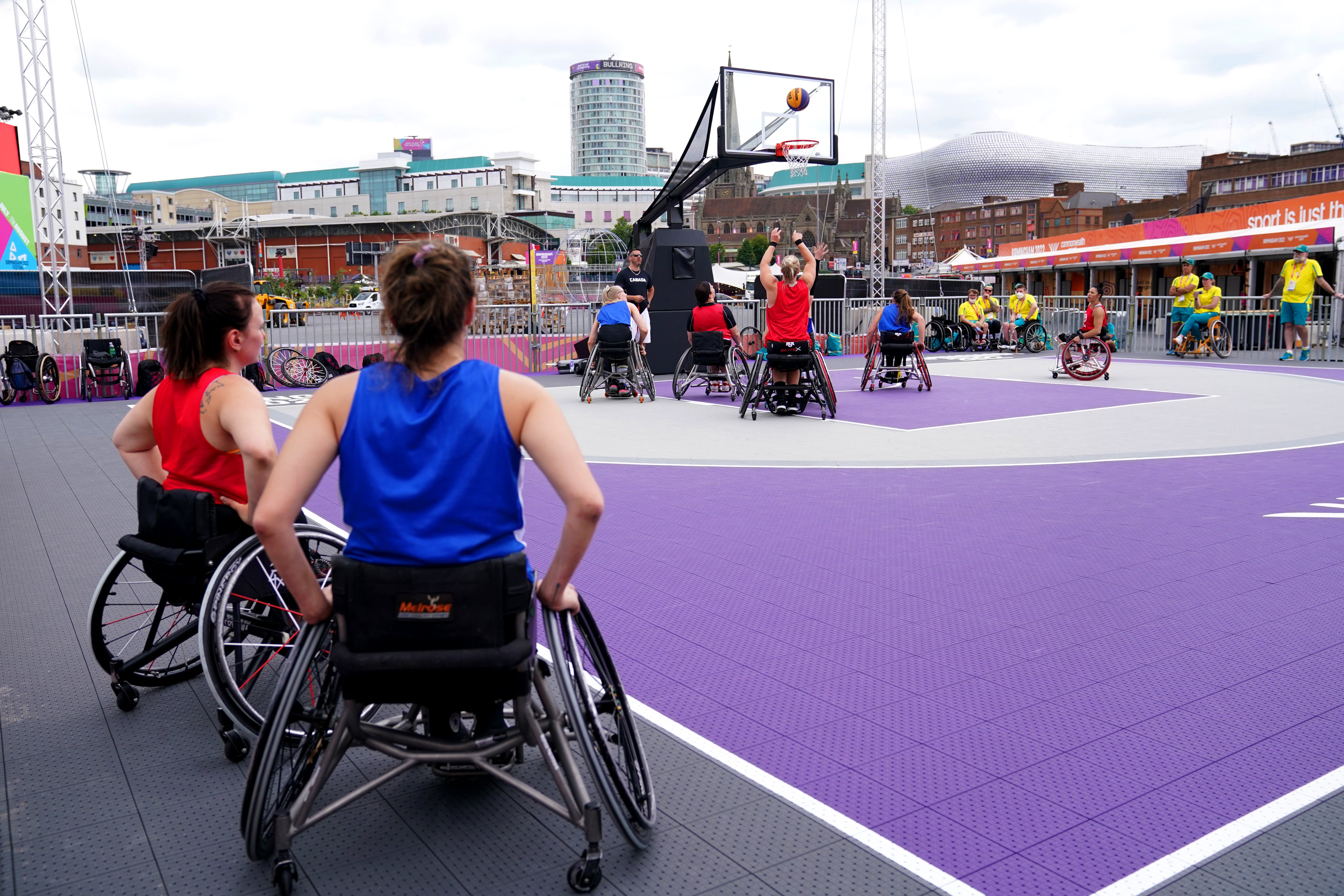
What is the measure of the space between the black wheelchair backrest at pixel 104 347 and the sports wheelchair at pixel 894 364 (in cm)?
1138

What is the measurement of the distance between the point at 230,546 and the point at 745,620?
221 cm

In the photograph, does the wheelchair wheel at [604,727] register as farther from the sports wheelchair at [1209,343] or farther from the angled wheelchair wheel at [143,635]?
the sports wheelchair at [1209,343]

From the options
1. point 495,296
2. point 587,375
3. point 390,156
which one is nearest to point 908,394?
point 587,375

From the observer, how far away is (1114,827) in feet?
9.07

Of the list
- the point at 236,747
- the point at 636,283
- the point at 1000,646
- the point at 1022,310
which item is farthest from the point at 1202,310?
the point at 236,747

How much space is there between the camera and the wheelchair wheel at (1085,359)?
1541 cm

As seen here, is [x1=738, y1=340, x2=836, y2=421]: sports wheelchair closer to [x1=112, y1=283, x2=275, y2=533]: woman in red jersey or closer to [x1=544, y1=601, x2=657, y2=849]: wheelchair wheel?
[x1=112, y1=283, x2=275, y2=533]: woman in red jersey

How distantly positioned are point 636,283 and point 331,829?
12.5m

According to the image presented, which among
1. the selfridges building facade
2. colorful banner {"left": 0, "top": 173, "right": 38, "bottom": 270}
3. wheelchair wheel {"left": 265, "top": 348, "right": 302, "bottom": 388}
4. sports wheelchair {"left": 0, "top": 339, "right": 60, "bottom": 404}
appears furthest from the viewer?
the selfridges building facade

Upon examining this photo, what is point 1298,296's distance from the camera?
1828 cm

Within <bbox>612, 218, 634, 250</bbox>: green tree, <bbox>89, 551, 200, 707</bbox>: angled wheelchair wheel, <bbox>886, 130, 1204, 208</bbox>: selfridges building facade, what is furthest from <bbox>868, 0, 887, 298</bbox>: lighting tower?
<bbox>886, 130, 1204, 208</bbox>: selfridges building facade

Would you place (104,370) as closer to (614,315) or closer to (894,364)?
(614,315)

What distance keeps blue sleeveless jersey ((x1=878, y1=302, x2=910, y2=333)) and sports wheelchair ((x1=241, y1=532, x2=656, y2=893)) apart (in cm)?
1211

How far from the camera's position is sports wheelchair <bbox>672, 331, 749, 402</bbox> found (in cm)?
1330
